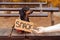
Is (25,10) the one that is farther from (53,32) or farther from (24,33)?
(53,32)

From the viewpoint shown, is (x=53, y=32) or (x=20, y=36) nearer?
(x=20, y=36)

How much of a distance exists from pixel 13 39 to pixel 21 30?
17 cm

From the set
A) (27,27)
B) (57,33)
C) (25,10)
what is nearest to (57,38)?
(57,33)

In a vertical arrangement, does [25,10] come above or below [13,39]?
above

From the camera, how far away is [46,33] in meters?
2.50

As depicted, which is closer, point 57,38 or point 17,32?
point 57,38

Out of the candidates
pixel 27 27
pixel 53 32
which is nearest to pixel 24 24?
pixel 27 27

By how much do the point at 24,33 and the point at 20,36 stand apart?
139 millimetres

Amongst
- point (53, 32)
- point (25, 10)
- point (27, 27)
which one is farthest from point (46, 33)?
point (25, 10)

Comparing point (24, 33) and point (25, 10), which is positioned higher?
point (25, 10)

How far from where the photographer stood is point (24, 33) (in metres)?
2.49

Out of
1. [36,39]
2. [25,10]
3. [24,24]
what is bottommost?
[36,39]

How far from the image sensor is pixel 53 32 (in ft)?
8.32

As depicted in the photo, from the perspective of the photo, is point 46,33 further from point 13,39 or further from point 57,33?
point 13,39
